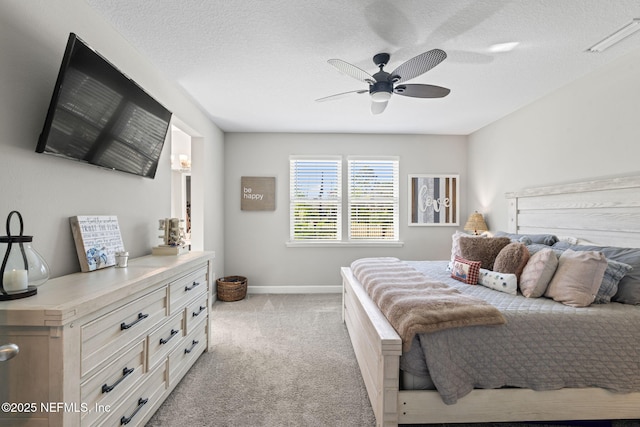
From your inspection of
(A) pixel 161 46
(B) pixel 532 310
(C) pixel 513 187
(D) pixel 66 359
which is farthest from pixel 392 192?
(D) pixel 66 359

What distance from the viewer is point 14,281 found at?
1.18 metres

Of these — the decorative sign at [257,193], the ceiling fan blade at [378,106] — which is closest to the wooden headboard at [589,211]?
the ceiling fan blade at [378,106]

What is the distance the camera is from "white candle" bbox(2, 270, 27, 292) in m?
1.16

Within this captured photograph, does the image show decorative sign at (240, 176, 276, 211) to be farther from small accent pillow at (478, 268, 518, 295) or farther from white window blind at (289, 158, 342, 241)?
small accent pillow at (478, 268, 518, 295)

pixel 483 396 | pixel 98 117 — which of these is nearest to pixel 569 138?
pixel 483 396

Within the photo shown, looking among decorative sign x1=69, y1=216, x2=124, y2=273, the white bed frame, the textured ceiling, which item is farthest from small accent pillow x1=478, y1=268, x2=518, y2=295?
decorative sign x1=69, y1=216, x2=124, y2=273

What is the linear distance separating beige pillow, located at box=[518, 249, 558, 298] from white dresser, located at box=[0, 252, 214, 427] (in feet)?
8.10

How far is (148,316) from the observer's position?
1.74 meters

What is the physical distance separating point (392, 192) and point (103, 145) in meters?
3.84

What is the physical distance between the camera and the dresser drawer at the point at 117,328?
1.26 meters

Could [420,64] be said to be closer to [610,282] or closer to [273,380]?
[610,282]

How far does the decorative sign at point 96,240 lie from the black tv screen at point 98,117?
361mm

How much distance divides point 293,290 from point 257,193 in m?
1.61

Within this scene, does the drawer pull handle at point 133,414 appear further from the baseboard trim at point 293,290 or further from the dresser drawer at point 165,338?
the baseboard trim at point 293,290
